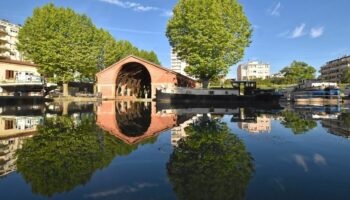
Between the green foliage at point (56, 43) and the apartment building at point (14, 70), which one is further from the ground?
the green foliage at point (56, 43)

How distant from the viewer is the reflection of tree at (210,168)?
4.57m

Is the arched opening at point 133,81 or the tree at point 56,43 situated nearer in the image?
the tree at point 56,43

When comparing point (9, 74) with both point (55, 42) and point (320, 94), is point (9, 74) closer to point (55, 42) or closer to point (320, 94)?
point (55, 42)

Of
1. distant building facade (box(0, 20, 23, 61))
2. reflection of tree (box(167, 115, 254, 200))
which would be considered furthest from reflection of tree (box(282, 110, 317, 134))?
distant building facade (box(0, 20, 23, 61))

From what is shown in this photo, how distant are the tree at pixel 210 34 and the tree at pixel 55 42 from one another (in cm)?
1564

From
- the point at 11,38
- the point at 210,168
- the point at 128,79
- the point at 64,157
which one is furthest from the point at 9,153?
the point at 11,38

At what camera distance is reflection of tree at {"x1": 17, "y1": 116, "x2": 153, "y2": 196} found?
5.19m

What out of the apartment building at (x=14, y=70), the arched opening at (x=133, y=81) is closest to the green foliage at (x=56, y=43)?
the apartment building at (x=14, y=70)

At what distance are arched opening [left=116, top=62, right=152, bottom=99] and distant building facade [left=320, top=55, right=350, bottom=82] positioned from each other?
329 ft

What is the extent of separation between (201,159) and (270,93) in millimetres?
34577

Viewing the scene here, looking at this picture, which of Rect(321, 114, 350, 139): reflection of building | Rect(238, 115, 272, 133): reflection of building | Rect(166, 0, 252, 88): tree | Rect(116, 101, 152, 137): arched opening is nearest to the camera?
Rect(321, 114, 350, 139): reflection of building

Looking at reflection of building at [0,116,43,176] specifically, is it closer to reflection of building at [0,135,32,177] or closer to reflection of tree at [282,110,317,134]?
reflection of building at [0,135,32,177]

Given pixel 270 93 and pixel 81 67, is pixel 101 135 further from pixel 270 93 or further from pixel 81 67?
pixel 81 67

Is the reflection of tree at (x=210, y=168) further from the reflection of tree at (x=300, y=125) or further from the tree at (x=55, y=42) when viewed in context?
the tree at (x=55, y=42)
